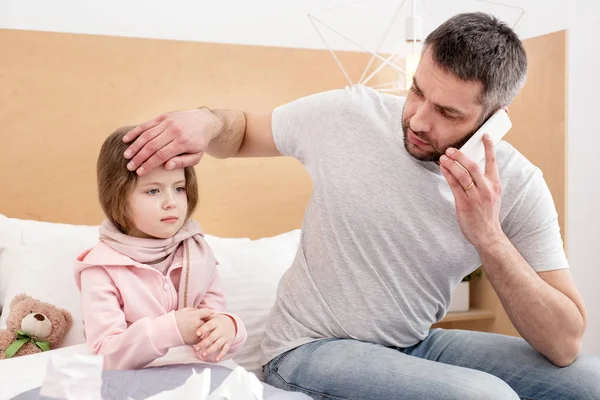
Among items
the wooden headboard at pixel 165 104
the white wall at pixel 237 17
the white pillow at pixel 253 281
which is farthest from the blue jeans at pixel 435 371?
the white wall at pixel 237 17

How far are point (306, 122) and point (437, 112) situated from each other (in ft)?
0.98

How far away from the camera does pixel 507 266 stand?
1.29 metres

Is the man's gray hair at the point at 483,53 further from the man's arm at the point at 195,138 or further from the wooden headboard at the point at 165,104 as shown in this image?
the wooden headboard at the point at 165,104

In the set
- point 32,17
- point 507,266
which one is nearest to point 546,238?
point 507,266

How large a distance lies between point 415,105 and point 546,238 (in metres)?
0.37

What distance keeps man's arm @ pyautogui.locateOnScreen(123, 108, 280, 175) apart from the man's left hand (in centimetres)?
45

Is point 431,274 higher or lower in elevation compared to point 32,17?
lower

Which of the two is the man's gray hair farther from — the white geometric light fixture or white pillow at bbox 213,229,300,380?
white pillow at bbox 213,229,300,380

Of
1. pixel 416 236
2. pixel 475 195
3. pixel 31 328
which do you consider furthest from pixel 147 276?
pixel 475 195

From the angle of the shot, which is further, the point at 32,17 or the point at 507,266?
the point at 32,17

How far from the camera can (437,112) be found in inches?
53.1

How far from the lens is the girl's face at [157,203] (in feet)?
4.31

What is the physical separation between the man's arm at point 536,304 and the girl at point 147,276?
1.66 feet

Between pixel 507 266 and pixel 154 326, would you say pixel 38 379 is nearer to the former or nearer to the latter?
pixel 154 326
